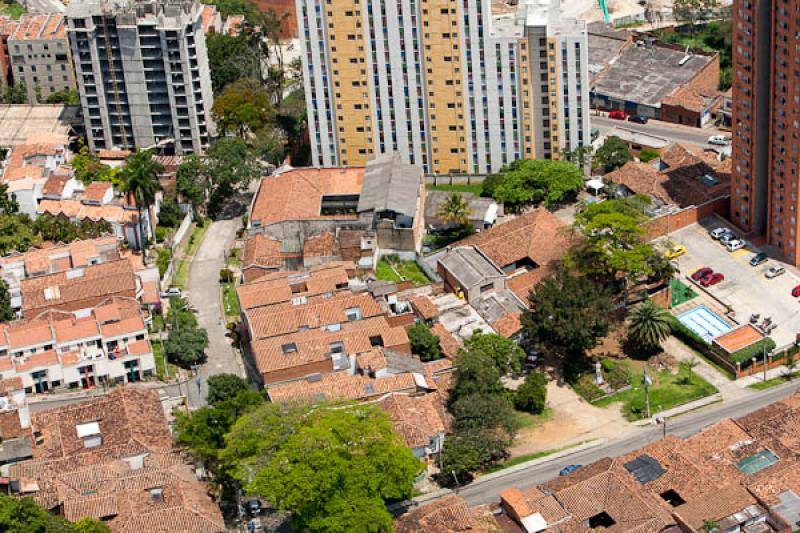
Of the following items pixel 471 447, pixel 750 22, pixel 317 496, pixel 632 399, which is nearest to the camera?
pixel 317 496

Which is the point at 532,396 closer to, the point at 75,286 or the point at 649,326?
the point at 649,326

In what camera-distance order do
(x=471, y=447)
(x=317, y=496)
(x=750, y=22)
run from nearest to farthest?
(x=317, y=496)
(x=471, y=447)
(x=750, y=22)

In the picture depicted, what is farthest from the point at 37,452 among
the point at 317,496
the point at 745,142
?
the point at 745,142

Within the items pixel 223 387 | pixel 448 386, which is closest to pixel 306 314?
pixel 223 387

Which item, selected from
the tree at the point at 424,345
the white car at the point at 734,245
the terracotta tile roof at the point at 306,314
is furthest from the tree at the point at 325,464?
the white car at the point at 734,245

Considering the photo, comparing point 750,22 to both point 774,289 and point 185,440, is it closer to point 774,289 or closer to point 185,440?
point 774,289

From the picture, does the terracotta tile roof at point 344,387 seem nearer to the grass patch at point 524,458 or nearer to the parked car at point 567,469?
the grass patch at point 524,458

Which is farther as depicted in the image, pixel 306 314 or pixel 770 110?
pixel 770 110

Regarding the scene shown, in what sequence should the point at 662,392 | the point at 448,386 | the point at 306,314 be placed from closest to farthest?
the point at 448,386, the point at 662,392, the point at 306,314
